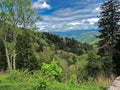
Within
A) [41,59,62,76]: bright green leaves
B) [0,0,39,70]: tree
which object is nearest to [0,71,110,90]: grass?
[41,59,62,76]: bright green leaves

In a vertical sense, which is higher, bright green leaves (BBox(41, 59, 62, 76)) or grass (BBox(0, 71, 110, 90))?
bright green leaves (BBox(41, 59, 62, 76))

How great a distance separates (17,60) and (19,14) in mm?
19839

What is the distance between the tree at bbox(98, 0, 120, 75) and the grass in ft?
87.3

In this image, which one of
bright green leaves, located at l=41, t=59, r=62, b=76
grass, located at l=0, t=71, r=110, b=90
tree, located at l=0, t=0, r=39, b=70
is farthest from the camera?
tree, located at l=0, t=0, r=39, b=70

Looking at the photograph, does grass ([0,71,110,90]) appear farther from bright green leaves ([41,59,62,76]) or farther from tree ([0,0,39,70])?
tree ([0,0,39,70])

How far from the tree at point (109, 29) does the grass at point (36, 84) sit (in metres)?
26.6

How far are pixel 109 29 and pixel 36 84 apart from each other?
30.1 meters

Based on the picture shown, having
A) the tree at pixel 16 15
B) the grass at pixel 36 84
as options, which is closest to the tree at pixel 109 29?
the tree at pixel 16 15

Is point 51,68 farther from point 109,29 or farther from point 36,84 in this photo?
point 109,29

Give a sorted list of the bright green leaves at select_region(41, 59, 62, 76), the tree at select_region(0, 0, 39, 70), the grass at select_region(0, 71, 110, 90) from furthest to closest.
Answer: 1. the tree at select_region(0, 0, 39, 70)
2. the bright green leaves at select_region(41, 59, 62, 76)
3. the grass at select_region(0, 71, 110, 90)

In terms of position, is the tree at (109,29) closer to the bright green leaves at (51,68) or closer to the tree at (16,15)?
the tree at (16,15)

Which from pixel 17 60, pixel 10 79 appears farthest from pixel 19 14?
pixel 10 79

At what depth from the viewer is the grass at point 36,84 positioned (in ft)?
25.6

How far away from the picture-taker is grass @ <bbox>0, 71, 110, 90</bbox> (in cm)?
781
